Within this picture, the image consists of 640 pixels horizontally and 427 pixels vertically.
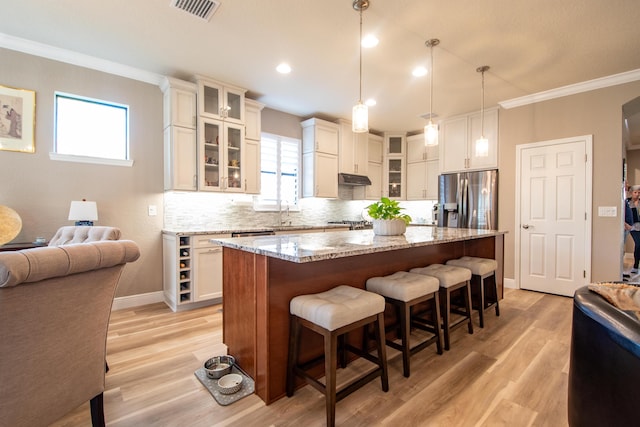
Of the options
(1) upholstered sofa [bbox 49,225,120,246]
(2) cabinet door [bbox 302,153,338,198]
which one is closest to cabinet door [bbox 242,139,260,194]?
(2) cabinet door [bbox 302,153,338,198]

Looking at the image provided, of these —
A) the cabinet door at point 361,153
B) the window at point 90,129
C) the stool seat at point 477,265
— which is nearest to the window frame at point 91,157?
the window at point 90,129

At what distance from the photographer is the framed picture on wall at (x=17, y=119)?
277 cm

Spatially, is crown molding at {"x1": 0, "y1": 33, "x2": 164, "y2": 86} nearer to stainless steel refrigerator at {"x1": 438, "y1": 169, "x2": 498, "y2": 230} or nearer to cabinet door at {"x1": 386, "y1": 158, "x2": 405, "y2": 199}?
cabinet door at {"x1": 386, "y1": 158, "x2": 405, "y2": 199}

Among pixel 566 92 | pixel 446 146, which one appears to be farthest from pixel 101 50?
pixel 566 92

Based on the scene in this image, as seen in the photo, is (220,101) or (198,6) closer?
(198,6)

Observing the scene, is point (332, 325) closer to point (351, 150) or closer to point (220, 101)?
point (220, 101)

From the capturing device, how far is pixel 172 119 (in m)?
3.45

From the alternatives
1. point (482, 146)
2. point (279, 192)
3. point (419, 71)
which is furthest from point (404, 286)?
point (279, 192)

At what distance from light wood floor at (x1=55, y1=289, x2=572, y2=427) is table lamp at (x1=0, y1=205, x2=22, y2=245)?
1.16 meters

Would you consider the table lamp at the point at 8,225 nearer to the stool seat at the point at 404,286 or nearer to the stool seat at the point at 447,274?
the stool seat at the point at 404,286

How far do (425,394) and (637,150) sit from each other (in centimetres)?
892

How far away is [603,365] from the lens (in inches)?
44.7

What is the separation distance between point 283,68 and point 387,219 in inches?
82.9

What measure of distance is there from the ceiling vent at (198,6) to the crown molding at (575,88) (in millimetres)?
4047
